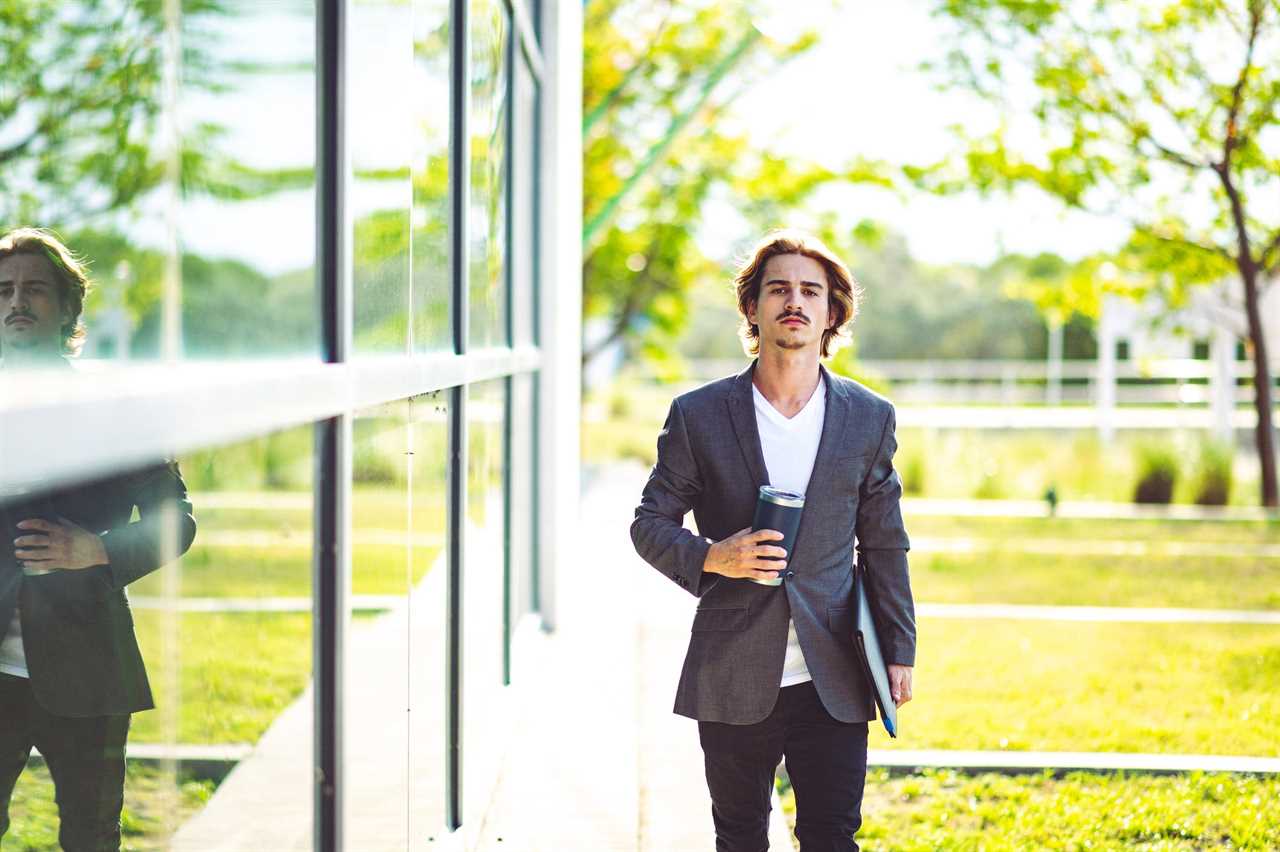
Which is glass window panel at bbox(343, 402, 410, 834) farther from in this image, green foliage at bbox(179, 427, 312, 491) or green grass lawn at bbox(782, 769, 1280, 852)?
green grass lawn at bbox(782, 769, 1280, 852)

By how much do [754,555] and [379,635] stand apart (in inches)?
33.9

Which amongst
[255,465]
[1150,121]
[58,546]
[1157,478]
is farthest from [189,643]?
[1150,121]

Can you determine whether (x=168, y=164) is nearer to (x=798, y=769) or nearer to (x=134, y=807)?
(x=134, y=807)

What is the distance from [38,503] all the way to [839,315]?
279 centimetres

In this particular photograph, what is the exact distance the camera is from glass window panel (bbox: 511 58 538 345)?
7.03m

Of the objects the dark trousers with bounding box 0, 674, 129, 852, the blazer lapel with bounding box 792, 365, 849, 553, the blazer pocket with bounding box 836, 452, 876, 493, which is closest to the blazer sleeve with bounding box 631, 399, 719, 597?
the blazer lapel with bounding box 792, 365, 849, 553

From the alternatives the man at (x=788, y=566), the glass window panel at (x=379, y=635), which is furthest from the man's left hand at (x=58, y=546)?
the man at (x=788, y=566)

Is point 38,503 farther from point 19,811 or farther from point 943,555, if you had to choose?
Answer: point 943,555

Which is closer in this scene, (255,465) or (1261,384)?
(255,465)

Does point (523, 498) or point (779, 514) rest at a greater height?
point (779, 514)

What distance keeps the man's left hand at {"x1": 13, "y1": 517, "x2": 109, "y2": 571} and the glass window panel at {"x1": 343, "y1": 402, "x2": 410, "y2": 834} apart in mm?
1041

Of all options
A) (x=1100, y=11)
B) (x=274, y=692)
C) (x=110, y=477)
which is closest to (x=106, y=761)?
(x=110, y=477)

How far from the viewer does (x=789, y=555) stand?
3.32 meters

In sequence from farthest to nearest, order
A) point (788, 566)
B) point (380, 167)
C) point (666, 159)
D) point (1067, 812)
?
point (666, 159) → point (1067, 812) → point (788, 566) → point (380, 167)
